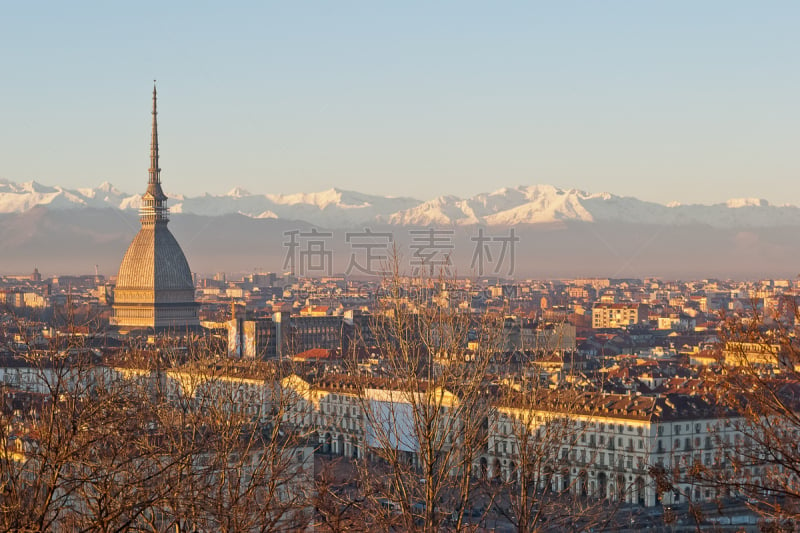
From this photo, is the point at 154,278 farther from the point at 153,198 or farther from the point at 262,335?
the point at 262,335

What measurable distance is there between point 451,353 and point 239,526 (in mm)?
2678

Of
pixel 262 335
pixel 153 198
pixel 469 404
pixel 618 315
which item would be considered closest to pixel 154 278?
pixel 153 198

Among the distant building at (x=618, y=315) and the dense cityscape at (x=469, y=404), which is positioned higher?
the dense cityscape at (x=469, y=404)

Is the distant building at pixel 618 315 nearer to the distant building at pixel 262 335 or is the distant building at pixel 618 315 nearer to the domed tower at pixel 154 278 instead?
the domed tower at pixel 154 278

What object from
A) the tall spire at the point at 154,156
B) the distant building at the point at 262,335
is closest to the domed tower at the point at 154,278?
the tall spire at the point at 154,156

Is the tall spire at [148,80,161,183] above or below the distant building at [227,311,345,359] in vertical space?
above

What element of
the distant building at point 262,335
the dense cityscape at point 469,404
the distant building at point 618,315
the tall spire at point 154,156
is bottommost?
the distant building at point 618,315

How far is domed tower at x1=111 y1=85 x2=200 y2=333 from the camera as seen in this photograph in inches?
4919

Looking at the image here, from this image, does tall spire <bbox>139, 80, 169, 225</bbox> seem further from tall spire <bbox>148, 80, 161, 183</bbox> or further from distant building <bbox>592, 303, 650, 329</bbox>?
distant building <bbox>592, 303, 650, 329</bbox>

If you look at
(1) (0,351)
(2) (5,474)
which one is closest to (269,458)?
(2) (5,474)

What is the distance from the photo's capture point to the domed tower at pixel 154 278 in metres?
125

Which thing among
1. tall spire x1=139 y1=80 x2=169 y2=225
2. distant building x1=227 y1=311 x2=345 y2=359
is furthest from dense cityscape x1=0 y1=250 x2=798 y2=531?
tall spire x1=139 y1=80 x2=169 y2=225

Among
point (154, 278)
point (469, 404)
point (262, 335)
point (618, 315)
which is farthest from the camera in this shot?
point (618, 315)

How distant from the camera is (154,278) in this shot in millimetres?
126312
